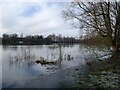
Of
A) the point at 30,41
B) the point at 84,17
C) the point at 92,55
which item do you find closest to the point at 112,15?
the point at 84,17

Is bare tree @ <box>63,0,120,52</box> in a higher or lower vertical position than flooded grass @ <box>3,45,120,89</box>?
higher

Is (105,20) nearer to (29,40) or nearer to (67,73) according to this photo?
(67,73)

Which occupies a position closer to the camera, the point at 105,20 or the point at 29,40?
the point at 105,20

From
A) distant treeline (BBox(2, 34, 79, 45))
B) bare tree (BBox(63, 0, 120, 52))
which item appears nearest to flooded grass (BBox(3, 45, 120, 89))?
bare tree (BBox(63, 0, 120, 52))

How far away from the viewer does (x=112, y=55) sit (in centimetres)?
1658

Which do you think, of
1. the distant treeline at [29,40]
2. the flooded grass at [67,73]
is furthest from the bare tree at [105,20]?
the distant treeline at [29,40]

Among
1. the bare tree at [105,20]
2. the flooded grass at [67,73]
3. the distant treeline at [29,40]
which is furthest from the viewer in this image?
the distant treeline at [29,40]

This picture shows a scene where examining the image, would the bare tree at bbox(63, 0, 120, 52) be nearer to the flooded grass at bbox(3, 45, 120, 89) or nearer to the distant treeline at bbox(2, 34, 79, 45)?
the flooded grass at bbox(3, 45, 120, 89)

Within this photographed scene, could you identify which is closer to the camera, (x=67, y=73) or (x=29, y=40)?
(x=67, y=73)

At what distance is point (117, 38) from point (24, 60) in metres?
7.99

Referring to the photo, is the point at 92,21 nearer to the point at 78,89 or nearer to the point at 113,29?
the point at 113,29

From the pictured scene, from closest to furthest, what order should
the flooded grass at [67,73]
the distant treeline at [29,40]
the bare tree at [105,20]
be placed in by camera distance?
1. the flooded grass at [67,73]
2. the bare tree at [105,20]
3. the distant treeline at [29,40]

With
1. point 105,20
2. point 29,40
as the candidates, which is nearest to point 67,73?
point 105,20

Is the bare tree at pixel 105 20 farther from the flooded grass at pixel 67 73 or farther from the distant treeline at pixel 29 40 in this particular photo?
the distant treeline at pixel 29 40
